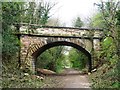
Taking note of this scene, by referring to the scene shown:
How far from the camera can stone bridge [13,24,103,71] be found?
16.6m

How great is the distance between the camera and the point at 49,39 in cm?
1731

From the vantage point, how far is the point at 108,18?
1226 centimetres

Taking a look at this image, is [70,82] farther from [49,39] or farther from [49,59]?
[49,59]

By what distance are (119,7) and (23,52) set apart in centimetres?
721

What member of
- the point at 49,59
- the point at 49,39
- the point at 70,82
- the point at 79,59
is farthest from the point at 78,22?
the point at 70,82

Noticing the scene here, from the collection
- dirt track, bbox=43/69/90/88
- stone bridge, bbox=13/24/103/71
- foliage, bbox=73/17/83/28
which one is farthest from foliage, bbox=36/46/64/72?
dirt track, bbox=43/69/90/88

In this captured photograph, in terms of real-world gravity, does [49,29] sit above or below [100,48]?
above

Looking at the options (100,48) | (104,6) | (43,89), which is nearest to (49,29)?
(100,48)

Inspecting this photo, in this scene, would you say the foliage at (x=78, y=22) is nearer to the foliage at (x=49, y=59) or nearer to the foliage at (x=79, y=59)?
the foliage at (x=79, y=59)

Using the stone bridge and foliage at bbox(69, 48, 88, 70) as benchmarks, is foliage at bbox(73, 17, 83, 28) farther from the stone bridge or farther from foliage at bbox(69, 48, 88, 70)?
the stone bridge

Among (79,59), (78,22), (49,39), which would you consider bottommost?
(79,59)

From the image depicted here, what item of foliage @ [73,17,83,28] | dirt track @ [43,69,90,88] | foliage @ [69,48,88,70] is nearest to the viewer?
dirt track @ [43,69,90,88]

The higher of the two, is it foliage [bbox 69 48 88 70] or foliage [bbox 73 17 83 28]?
foliage [bbox 73 17 83 28]

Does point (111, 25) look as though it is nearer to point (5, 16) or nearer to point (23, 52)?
point (5, 16)
